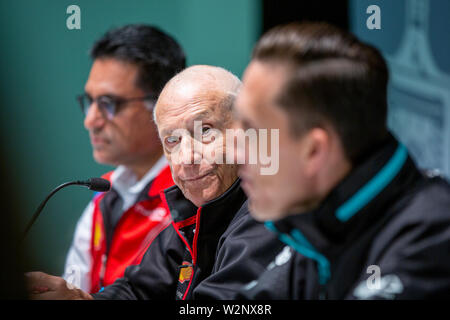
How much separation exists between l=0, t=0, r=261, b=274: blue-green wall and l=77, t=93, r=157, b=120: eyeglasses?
0.03m

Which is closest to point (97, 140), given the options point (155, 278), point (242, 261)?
point (155, 278)

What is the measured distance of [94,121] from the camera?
1593 millimetres

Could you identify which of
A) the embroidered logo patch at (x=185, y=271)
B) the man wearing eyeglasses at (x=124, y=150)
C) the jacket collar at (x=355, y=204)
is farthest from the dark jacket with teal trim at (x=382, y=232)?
the man wearing eyeglasses at (x=124, y=150)

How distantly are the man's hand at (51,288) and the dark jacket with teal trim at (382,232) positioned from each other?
568 millimetres

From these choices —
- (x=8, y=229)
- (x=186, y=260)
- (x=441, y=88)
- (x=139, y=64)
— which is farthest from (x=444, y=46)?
(x=8, y=229)

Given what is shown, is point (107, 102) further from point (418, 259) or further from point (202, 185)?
point (418, 259)

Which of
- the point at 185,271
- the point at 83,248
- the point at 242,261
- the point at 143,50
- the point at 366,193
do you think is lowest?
the point at 83,248

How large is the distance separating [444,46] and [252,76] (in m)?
1.18

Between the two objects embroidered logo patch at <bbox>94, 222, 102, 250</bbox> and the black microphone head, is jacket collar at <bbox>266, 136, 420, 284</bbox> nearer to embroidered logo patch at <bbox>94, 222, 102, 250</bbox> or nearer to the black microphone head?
the black microphone head

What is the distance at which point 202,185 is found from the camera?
1245 mm

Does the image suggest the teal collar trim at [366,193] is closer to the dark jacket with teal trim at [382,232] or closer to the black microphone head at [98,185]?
the dark jacket with teal trim at [382,232]

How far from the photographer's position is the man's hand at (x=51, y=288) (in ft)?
3.96

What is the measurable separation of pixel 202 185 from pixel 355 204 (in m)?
0.45

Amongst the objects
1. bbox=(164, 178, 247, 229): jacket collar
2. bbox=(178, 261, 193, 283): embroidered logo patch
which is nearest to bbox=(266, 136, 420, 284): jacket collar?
bbox=(164, 178, 247, 229): jacket collar
